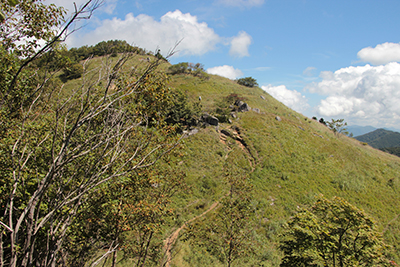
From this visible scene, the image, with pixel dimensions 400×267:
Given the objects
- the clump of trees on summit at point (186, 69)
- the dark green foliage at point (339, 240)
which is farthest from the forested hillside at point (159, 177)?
the clump of trees on summit at point (186, 69)

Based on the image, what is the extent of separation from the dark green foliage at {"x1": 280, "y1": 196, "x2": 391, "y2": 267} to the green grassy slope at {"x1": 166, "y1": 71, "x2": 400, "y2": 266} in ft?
15.1

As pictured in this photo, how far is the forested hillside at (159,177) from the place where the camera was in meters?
3.91

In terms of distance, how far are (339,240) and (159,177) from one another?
845cm

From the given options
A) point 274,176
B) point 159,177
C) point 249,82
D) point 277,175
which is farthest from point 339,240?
point 249,82

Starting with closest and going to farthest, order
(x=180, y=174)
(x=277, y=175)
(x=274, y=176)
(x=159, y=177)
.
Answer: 1. (x=159, y=177)
2. (x=180, y=174)
3. (x=274, y=176)
4. (x=277, y=175)

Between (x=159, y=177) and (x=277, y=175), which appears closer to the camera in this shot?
(x=159, y=177)

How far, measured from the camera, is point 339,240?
8.45m

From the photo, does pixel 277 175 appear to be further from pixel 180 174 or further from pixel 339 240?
pixel 180 174

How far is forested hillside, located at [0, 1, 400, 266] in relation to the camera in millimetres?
3906

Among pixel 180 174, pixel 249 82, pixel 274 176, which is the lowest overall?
pixel 274 176

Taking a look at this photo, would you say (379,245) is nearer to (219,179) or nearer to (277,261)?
(277,261)

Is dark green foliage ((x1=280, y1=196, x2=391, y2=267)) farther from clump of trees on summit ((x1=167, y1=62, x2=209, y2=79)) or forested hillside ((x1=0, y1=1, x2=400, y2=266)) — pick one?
clump of trees on summit ((x1=167, y1=62, x2=209, y2=79))

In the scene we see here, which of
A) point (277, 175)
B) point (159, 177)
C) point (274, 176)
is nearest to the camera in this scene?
point (159, 177)

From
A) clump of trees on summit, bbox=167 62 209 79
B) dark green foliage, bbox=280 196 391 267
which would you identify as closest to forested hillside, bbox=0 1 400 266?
dark green foliage, bbox=280 196 391 267
